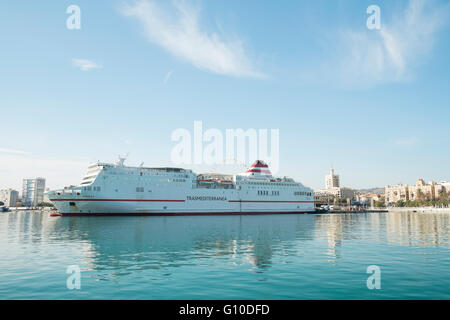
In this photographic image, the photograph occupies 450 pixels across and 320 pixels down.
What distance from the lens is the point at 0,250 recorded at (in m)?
16.4

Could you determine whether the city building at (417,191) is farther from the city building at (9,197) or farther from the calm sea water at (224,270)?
the city building at (9,197)

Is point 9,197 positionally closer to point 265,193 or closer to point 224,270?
point 265,193

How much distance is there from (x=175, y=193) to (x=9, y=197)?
150 m

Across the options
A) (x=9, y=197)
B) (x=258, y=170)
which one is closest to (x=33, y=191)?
(x=9, y=197)

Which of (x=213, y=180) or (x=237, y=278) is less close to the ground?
(x=213, y=180)

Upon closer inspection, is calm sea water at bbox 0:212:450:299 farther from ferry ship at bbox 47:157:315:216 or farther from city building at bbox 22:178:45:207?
city building at bbox 22:178:45:207

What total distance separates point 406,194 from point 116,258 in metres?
154

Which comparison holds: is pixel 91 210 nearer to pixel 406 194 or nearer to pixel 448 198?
pixel 448 198

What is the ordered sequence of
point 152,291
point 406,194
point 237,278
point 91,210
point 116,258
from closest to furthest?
point 152,291 → point 237,278 → point 116,258 → point 91,210 → point 406,194

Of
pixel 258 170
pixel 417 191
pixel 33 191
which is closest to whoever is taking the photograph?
pixel 258 170

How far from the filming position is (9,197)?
525 ft

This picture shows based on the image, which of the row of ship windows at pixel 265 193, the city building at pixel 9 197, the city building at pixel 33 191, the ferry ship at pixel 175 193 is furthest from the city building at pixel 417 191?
the city building at pixel 9 197

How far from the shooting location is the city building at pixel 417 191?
120 metres
